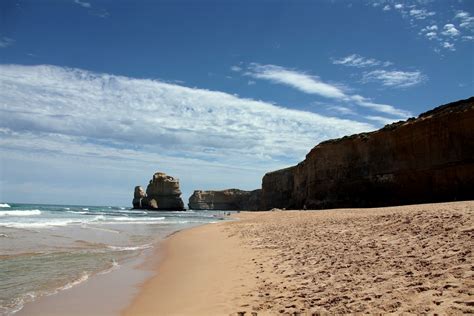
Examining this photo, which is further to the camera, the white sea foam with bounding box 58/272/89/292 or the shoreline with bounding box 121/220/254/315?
the white sea foam with bounding box 58/272/89/292

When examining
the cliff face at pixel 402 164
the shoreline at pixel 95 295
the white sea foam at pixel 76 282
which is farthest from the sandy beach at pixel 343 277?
the cliff face at pixel 402 164

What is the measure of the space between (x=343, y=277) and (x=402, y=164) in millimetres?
32666

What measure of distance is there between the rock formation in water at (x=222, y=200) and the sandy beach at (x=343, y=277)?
123 m

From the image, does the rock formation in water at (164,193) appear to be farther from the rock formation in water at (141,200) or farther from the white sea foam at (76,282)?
the white sea foam at (76,282)

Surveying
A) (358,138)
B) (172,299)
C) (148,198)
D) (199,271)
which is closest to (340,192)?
(358,138)

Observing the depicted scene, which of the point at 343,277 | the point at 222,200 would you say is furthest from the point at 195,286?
the point at 222,200

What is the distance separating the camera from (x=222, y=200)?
147750 mm

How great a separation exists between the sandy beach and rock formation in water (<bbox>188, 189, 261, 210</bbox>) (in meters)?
123

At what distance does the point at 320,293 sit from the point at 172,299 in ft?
10.1

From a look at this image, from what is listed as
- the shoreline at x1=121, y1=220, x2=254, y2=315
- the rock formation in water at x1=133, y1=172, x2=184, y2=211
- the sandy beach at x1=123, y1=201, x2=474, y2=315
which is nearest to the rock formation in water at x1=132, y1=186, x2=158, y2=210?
the rock formation in water at x1=133, y1=172, x2=184, y2=211

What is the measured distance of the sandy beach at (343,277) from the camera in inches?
210

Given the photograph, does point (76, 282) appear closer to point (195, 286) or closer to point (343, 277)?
point (195, 286)

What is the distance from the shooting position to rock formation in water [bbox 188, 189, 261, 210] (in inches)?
5517

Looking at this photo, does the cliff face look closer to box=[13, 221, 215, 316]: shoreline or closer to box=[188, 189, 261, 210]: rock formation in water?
box=[13, 221, 215, 316]: shoreline
